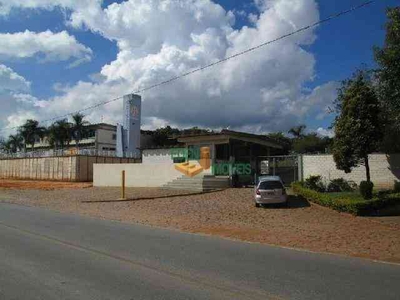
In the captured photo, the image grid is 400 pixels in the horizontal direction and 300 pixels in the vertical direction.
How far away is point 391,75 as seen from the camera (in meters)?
20.1

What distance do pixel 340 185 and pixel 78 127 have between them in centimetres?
7098

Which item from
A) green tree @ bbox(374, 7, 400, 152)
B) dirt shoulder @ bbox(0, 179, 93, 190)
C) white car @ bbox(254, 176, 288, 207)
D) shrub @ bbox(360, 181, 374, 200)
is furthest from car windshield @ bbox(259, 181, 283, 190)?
dirt shoulder @ bbox(0, 179, 93, 190)

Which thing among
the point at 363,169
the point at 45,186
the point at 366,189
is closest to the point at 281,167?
the point at 363,169

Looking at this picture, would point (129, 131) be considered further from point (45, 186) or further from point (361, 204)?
point (361, 204)

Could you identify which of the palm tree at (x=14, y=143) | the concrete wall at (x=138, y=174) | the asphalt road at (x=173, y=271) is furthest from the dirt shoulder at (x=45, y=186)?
the palm tree at (x=14, y=143)

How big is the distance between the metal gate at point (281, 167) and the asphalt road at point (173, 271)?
17384 millimetres

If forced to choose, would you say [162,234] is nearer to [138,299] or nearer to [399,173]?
[138,299]

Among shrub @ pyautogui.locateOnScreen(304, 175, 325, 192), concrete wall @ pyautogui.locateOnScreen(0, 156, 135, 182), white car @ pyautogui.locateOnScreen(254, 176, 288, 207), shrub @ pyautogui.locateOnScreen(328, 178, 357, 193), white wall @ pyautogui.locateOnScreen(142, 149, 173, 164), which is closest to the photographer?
white car @ pyautogui.locateOnScreen(254, 176, 288, 207)

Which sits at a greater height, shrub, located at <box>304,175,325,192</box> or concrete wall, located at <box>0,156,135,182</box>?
concrete wall, located at <box>0,156,135,182</box>

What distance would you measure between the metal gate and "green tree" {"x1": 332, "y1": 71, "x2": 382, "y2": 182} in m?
6.87

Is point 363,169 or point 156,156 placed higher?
point 156,156

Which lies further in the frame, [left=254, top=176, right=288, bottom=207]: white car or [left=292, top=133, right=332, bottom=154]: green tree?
[left=292, top=133, right=332, bottom=154]: green tree

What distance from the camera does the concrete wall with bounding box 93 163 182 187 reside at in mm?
33812

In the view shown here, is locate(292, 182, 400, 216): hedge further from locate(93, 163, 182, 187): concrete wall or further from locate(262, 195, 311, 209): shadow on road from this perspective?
locate(93, 163, 182, 187): concrete wall
